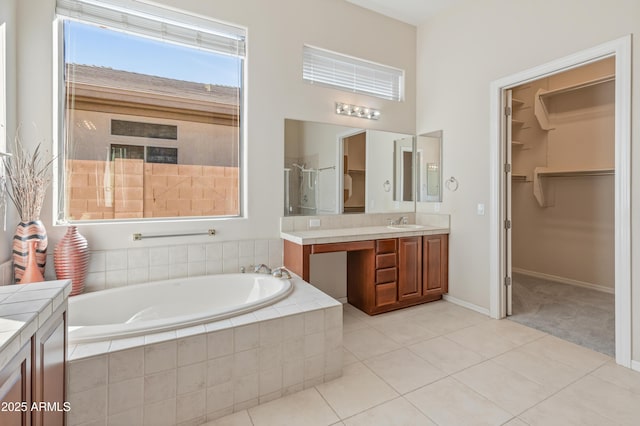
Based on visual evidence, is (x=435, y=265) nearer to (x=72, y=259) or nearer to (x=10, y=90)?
(x=72, y=259)

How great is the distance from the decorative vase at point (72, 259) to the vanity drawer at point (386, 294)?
2484 mm

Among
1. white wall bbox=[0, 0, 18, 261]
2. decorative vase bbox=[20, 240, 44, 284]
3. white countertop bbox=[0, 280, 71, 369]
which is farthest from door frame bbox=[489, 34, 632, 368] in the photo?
white wall bbox=[0, 0, 18, 261]

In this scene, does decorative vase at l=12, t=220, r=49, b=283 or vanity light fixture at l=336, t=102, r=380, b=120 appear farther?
vanity light fixture at l=336, t=102, r=380, b=120

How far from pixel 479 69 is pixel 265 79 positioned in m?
2.17

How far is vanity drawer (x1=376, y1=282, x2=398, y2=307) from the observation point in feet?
10.3

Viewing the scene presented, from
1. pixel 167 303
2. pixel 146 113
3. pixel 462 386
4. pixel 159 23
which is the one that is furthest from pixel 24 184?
pixel 462 386

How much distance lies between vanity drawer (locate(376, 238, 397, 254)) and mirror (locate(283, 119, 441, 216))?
58 centimetres

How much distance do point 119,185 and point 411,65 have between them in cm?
348

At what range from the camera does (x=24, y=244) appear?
6.64 ft

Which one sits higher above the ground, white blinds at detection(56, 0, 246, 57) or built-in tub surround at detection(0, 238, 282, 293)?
white blinds at detection(56, 0, 246, 57)

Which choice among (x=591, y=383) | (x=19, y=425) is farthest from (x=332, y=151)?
(x=19, y=425)

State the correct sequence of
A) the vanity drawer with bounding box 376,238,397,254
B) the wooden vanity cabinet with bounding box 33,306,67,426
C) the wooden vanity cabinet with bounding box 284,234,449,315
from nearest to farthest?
the wooden vanity cabinet with bounding box 33,306,67,426 → the wooden vanity cabinet with bounding box 284,234,449,315 → the vanity drawer with bounding box 376,238,397,254

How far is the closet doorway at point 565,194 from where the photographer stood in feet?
12.4

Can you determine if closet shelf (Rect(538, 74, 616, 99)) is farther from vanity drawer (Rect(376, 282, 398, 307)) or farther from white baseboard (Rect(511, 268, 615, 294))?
vanity drawer (Rect(376, 282, 398, 307))
